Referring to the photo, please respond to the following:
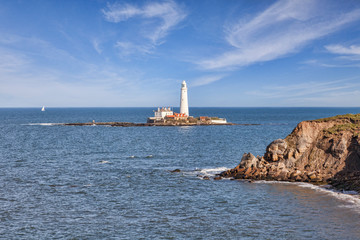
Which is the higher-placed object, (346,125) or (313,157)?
(346,125)

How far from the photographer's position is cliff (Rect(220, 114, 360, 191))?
121ft

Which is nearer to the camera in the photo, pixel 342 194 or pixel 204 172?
pixel 342 194

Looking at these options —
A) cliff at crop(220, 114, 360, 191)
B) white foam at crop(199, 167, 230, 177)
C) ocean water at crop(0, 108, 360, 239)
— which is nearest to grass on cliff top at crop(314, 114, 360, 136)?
cliff at crop(220, 114, 360, 191)

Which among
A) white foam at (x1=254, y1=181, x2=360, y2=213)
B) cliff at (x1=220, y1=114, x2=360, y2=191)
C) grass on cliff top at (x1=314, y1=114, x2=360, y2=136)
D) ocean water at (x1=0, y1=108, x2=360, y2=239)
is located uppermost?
grass on cliff top at (x1=314, y1=114, x2=360, y2=136)

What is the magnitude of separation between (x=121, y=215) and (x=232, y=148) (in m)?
40.8

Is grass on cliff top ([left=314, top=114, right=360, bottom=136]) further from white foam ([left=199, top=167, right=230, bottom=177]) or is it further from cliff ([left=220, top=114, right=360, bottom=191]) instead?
white foam ([left=199, top=167, right=230, bottom=177])

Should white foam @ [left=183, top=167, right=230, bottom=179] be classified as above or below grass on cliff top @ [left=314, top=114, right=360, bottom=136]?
Answer: below

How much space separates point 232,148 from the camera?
64.8 meters

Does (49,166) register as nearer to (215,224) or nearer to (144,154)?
(144,154)

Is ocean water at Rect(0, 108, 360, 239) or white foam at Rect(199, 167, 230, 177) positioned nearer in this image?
ocean water at Rect(0, 108, 360, 239)

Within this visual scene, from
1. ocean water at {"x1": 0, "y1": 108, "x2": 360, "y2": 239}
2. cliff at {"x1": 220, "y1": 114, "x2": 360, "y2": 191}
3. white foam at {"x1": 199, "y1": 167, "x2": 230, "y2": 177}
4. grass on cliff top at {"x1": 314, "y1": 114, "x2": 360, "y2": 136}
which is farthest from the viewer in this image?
white foam at {"x1": 199, "y1": 167, "x2": 230, "y2": 177}

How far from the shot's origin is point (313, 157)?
1533 inches

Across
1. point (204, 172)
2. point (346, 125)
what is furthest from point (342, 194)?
point (204, 172)

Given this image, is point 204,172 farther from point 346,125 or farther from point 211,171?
point 346,125
